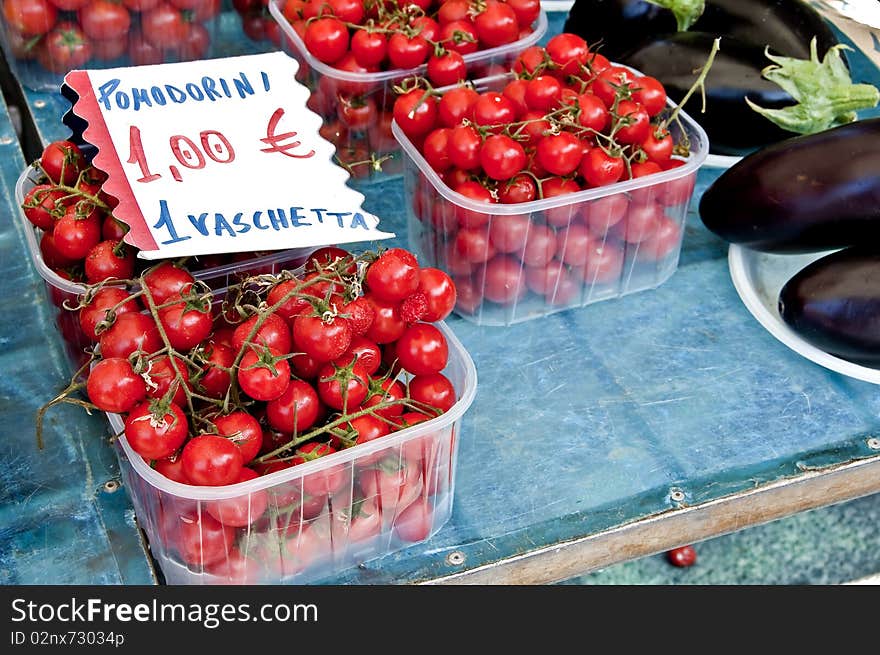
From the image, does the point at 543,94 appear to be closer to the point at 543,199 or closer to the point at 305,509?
the point at 543,199

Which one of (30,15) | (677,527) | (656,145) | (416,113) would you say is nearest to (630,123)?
(656,145)

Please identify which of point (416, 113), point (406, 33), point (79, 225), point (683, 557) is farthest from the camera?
point (683, 557)

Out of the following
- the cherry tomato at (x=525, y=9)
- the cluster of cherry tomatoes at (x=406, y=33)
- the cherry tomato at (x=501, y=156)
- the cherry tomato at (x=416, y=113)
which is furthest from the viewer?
the cherry tomato at (x=525, y=9)

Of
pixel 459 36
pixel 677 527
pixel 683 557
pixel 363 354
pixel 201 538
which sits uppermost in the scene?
pixel 459 36

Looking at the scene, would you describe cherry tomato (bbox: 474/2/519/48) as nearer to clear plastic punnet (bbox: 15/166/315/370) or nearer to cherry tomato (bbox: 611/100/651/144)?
cherry tomato (bbox: 611/100/651/144)

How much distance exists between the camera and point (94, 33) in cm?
152

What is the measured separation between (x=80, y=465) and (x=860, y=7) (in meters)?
1.55

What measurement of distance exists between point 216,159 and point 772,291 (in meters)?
0.76

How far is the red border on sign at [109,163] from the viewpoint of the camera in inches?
37.9

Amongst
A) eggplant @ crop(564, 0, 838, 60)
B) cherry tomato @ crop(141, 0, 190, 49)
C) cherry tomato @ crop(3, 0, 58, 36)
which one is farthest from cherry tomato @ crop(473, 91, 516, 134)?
cherry tomato @ crop(3, 0, 58, 36)

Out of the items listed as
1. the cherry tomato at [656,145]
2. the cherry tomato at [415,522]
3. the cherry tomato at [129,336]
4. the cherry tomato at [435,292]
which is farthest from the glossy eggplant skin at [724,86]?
the cherry tomato at [129,336]

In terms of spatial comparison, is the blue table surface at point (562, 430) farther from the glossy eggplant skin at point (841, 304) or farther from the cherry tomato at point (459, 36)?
the cherry tomato at point (459, 36)

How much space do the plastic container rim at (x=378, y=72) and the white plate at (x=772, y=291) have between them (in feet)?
1.43
